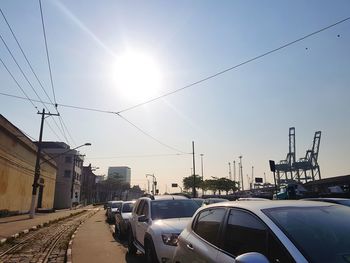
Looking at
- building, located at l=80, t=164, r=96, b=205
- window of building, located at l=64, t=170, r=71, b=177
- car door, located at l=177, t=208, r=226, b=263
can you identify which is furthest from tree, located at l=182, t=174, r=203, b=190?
car door, located at l=177, t=208, r=226, b=263

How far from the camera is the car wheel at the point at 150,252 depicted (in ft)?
28.1

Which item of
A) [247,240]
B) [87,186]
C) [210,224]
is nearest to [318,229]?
[247,240]

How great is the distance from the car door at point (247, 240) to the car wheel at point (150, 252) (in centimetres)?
430

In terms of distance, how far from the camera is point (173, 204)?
35.5 ft

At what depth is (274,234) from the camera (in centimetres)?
361

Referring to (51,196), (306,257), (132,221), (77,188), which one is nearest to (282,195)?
(132,221)

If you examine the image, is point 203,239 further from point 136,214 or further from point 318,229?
point 136,214

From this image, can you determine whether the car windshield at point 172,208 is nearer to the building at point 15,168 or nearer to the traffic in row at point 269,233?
the traffic in row at point 269,233

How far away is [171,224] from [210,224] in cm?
393

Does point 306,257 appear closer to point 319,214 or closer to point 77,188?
point 319,214

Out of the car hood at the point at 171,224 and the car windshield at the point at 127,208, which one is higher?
the car windshield at the point at 127,208

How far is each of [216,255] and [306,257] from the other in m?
1.39

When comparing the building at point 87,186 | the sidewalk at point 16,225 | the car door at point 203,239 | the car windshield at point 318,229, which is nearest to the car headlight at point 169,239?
the car door at point 203,239

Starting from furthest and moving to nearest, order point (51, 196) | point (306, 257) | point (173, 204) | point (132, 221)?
point (51, 196), point (132, 221), point (173, 204), point (306, 257)
